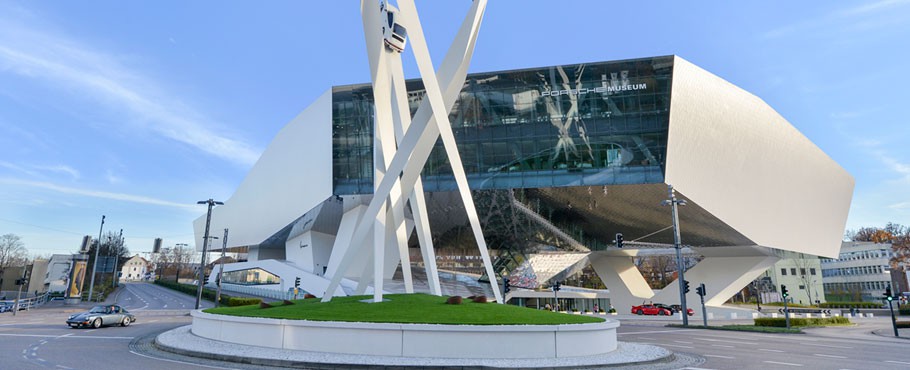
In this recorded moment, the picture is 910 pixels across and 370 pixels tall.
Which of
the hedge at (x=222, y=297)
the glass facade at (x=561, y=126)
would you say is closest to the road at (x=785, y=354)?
the glass facade at (x=561, y=126)

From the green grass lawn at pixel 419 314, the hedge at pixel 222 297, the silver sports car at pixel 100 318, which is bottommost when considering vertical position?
the silver sports car at pixel 100 318

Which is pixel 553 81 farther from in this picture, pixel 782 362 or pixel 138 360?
pixel 138 360

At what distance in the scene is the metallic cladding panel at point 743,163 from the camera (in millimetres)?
38125

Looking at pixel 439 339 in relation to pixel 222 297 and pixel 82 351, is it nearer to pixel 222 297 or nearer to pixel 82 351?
pixel 82 351

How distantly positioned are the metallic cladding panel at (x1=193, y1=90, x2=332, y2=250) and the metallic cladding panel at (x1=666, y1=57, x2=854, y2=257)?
3090cm

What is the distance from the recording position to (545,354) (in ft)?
40.3

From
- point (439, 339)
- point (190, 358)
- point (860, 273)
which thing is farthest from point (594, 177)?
point (860, 273)

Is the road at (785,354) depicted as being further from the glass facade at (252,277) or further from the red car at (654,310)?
the glass facade at (252,277)

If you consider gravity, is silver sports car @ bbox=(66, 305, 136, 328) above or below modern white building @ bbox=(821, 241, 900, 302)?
below

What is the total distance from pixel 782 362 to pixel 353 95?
39.1 m

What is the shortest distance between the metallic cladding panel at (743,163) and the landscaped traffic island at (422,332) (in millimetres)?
27867

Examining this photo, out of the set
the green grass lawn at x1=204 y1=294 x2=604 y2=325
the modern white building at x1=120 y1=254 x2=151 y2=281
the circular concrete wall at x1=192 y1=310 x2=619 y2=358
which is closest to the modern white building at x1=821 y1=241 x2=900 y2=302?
the green grass lawn at x1=204 y1=294 x2=604 y2=325

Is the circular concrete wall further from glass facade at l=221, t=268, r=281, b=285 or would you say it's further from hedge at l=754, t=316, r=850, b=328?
glass facade at l=221, t=268, r=281, b=285

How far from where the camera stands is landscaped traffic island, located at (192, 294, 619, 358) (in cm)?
1209
